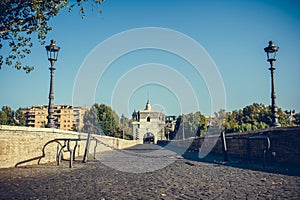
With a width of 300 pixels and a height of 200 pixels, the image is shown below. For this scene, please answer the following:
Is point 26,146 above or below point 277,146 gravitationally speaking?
below

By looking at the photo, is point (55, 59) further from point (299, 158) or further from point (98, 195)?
point (299, 158)

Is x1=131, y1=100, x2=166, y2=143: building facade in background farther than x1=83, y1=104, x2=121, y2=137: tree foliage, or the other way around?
x1=131, y1=100, x2=166, y2=143: building facade in background

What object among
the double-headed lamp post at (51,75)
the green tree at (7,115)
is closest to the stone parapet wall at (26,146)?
the double-headed lamp post at (51,75)

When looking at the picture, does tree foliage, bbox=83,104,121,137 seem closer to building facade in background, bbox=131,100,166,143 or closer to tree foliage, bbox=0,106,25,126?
tree foliage, bbox=0,106,25,126

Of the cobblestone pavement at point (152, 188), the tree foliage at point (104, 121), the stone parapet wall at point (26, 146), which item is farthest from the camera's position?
the tree foliage at point (104, 121)

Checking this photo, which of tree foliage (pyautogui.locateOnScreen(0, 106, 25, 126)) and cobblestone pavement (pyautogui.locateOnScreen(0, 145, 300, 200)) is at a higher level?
tree foliage (pyautogui.locateOnScreen(0, 106, 25, 126))

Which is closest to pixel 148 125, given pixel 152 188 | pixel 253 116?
pixel 253 116

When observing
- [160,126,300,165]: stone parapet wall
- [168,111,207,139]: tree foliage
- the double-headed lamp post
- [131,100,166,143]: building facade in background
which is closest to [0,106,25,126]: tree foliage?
[131,100,166,143]: building facade in background

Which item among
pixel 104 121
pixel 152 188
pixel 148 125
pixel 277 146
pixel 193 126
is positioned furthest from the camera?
pixel 148 125

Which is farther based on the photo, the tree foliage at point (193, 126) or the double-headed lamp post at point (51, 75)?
the tree foliage at point (193, 126)

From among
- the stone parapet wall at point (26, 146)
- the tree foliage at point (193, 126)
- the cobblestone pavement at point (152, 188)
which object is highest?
the tree foliage at point (193, 126)

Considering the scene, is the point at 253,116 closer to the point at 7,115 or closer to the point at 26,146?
the point at 26,146

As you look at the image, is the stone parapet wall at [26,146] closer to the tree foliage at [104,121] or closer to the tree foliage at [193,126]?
the tree foliage at [104,121]

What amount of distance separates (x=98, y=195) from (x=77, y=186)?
1.08 meters
